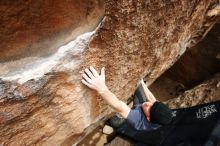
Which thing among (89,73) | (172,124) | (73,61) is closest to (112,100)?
(89,73)

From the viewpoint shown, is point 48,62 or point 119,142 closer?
point 48,62

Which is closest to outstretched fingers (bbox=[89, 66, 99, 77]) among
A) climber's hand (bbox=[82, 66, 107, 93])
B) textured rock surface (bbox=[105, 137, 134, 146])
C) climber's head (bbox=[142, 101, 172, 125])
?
climber's hand (bbox=[82, 66, 107, 93])

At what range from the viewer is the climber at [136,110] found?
2295 millimetres

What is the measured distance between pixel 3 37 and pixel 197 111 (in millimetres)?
2387

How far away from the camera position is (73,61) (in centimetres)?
213

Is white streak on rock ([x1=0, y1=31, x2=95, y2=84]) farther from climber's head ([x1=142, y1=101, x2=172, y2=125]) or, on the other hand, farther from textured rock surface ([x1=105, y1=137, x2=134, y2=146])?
textured rock surface ([x1=105, y1=137, x2=134, y2=146])

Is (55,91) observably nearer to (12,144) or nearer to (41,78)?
(41,78)

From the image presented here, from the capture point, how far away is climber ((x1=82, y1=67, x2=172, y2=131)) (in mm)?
2295

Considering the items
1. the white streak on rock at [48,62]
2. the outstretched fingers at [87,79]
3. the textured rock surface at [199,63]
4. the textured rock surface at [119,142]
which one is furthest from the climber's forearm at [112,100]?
the textured rock surface at [199,63]

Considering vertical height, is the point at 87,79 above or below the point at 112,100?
above

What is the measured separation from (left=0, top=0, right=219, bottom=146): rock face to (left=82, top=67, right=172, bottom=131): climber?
0.07 meters

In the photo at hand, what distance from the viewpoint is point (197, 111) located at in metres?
3.57

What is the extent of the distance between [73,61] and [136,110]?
942 mm

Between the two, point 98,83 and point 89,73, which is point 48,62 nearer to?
point 89,73
